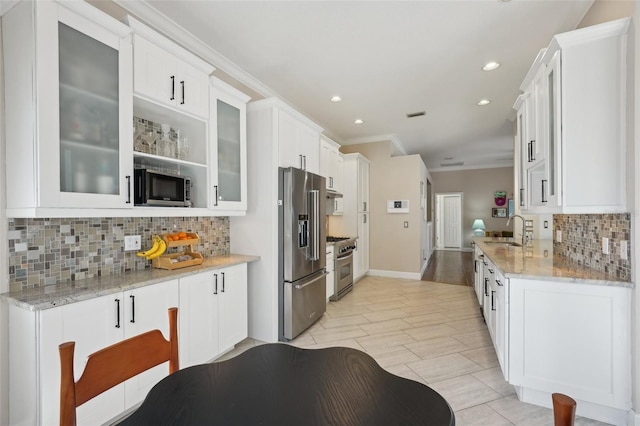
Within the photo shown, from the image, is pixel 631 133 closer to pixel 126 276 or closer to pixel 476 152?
pixel 126 276

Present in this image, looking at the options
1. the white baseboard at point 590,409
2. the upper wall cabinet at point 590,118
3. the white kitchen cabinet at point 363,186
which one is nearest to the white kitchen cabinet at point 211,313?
the white baseboard at point 590,409

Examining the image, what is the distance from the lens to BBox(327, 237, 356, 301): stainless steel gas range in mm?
4520

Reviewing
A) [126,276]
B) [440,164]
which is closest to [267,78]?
[126,276]

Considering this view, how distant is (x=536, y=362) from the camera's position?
202 centimetres

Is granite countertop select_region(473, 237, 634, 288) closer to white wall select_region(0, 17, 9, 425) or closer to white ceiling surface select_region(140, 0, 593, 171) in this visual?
white ceiling surface select_region(140, 0, 593, 171)

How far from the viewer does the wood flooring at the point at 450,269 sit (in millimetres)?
5905

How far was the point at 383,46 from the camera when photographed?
2.87m

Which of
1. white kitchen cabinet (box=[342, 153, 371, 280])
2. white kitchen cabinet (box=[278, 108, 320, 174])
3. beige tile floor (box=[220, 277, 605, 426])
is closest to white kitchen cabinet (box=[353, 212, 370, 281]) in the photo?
white kitchen cabinet (box=[342, 153, 371, 280])

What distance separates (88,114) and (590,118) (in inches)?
126

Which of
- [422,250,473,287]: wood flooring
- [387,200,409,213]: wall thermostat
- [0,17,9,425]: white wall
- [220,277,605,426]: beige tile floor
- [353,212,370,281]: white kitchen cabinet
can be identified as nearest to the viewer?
[0,17,9,425]: white wall

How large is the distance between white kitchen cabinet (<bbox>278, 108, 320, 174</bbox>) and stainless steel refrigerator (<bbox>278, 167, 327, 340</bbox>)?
22cm

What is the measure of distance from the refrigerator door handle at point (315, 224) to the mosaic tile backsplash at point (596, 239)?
8.08 feet

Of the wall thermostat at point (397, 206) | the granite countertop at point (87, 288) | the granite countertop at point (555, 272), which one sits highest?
the wall thermostat at point (397, 206)

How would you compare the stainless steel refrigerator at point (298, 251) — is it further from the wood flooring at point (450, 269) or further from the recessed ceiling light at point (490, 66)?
the wood flooring at point (450, 269)
